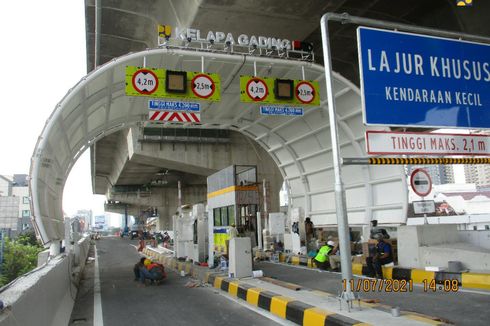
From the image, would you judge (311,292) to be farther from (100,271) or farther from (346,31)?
(346,31)

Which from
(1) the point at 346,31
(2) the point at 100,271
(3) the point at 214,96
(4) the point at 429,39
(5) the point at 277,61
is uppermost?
(1) the point at 346,31

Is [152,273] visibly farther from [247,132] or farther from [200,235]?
[247,132]

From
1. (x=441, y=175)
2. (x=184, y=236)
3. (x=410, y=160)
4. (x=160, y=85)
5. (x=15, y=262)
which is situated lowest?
Result: (x=15, y=262)

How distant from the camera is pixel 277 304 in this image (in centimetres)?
743

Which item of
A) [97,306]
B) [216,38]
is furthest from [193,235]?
[216,38]

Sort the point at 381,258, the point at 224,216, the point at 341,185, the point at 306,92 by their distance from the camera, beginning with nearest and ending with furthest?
the point at 341,185, the point at 381,258, the point at 306,92, the point at 224,216

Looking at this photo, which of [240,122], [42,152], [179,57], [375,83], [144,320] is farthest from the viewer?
[240,122]

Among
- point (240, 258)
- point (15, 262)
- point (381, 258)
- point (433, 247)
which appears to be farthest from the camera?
point (15, 262)

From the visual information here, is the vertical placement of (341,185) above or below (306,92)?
below

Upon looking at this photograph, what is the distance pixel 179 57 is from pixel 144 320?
309 inches

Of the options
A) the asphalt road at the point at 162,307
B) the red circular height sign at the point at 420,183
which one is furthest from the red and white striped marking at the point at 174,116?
the red circular height sign at the point at 420,183

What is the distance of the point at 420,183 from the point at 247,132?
35.3 feet

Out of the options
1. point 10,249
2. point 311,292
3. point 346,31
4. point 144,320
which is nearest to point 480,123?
point 311,292

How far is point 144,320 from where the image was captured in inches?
289
